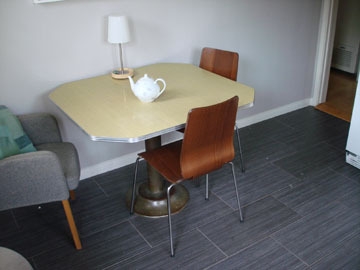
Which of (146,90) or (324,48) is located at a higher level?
(146,90)

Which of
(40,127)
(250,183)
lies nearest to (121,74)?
(40,127)

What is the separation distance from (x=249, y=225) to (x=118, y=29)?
144 cm

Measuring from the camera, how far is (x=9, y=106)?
2.43 meters

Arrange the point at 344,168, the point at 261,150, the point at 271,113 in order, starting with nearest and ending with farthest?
1. the point at 344,168
2. the point at 261,150
3. the point at 271,113

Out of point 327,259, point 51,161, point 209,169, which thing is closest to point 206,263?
point 209,169

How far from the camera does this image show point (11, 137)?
6.96 feet

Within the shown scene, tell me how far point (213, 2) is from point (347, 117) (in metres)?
1.69

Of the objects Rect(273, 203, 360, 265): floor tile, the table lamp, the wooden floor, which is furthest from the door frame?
the table lamp

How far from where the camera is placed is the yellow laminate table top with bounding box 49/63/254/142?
76.0 inches

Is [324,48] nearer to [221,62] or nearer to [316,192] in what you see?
[221,62]

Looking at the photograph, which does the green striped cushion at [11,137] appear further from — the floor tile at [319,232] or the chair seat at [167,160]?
the floor tile at [319,232]

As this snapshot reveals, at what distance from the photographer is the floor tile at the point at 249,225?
2248 mm

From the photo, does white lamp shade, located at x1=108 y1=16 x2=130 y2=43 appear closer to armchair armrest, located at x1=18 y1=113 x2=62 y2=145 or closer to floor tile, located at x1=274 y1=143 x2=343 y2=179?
armchair armrest, located at x1=18 y1=113 x2=62 y2=145

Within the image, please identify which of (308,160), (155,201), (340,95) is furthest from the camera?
(340,95)
